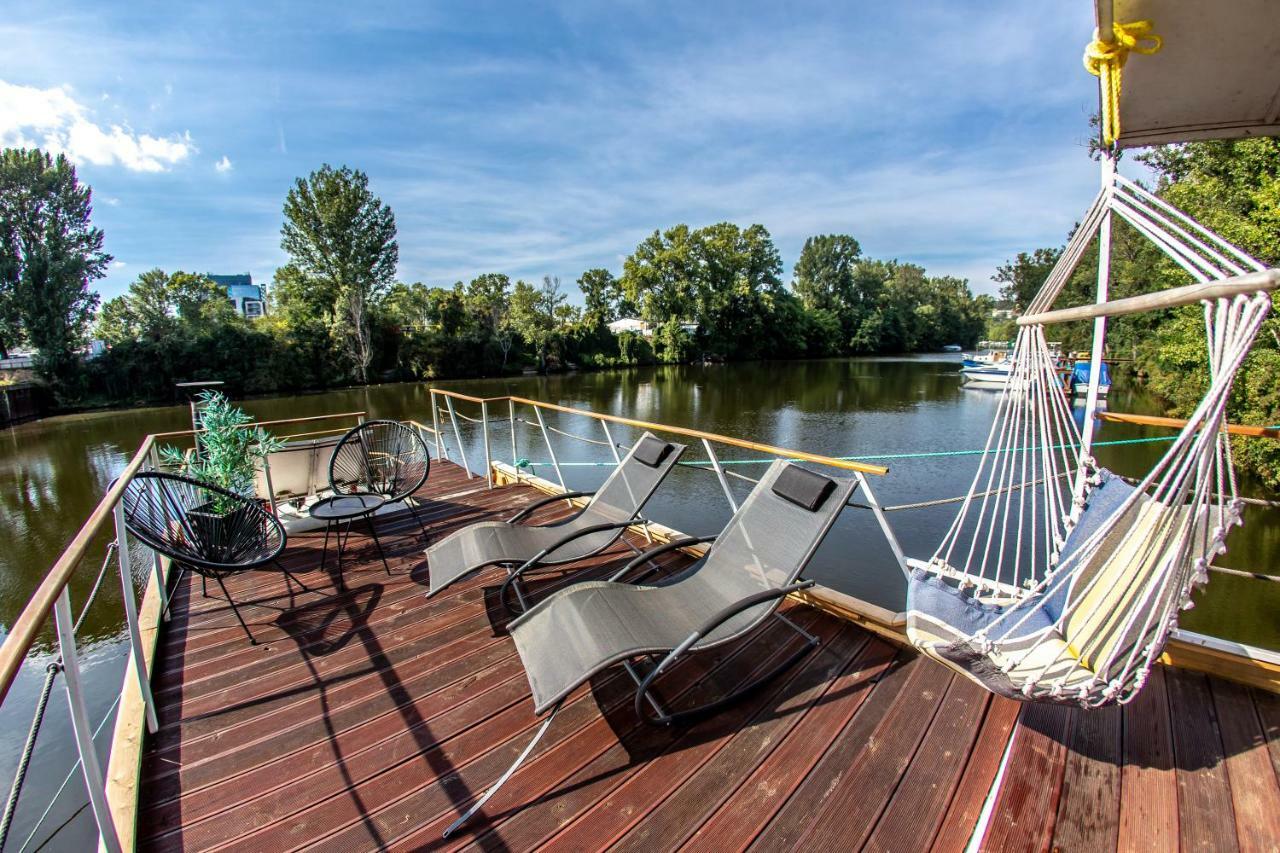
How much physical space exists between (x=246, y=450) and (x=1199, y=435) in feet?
16.2

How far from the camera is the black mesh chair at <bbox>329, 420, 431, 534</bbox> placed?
3941 millimetres

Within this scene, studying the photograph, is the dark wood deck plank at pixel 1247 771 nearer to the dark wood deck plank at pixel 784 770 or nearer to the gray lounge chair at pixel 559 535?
the dark wood deck plank at pixel 784 770

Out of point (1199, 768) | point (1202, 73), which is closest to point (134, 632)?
point (1199, 768)

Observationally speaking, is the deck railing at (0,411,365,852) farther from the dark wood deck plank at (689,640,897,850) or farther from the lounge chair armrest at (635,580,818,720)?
the dark wood deck plank at (689,640,897,850)

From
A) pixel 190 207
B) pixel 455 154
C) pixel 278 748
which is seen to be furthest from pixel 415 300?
pixel 278 748

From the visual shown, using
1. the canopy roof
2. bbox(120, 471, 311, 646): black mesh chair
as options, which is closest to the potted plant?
bbox(120, 471, 311, 646): black mesh chair

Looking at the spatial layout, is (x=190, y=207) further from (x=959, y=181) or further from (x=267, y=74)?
(x=959, y=181)

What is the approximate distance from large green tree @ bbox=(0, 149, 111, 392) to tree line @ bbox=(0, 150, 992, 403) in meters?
0.05

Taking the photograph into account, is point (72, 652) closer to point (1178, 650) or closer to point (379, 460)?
point (379, 460)

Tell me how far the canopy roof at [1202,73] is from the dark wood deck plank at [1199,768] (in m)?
2.04

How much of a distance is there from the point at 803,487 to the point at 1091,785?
48.7 inches

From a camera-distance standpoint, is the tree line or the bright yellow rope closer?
the bright yellow rope

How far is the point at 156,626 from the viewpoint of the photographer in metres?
2.48

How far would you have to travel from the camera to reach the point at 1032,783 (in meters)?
1.50
